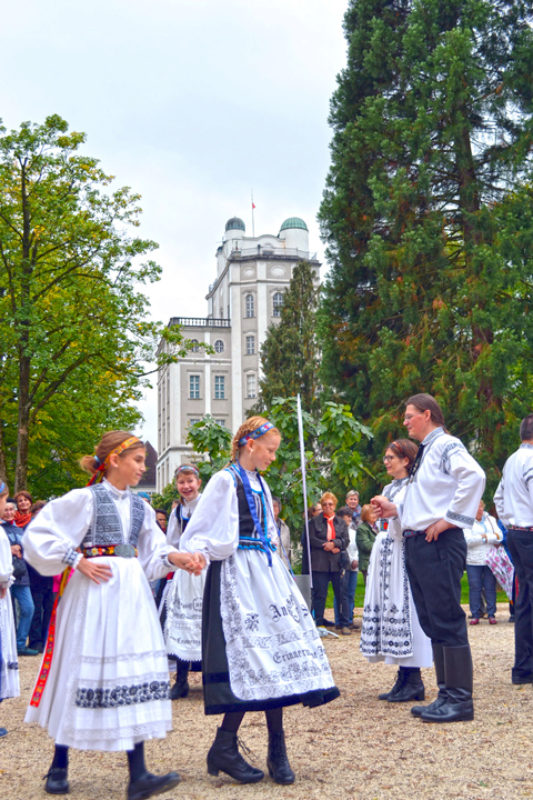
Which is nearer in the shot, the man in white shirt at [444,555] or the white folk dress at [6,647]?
the man in white shirt at [444,555]

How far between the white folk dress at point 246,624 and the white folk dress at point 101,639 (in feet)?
0.97

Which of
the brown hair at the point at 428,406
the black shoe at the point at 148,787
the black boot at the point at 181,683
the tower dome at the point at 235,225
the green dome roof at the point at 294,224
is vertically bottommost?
the black boot at the point at 181,683

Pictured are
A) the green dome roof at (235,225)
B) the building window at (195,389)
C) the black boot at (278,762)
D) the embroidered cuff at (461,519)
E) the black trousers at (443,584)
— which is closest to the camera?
the black boot at (278,762)

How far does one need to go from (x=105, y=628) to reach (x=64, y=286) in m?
19.3

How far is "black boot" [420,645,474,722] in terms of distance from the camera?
241 inches

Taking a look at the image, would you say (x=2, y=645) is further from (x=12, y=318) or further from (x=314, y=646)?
(x=12, y=318)

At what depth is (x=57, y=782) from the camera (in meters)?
4.70

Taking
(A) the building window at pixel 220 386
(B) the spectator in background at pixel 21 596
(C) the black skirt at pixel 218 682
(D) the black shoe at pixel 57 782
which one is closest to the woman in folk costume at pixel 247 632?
(C) the black skirt at pixel 218 682

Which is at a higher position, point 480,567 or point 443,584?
point 443,584

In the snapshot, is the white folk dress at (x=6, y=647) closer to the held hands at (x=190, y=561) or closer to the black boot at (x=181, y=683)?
the black boot at (x=181, y=683)

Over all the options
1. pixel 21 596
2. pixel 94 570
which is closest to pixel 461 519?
pixel 94 570

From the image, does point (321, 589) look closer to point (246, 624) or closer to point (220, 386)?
point (246, 624)

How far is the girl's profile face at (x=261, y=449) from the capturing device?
16.8 feet

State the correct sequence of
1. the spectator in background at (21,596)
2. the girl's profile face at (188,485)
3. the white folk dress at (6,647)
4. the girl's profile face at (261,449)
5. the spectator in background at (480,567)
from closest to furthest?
Answer: the girl's profile face at (261,449), the white folk dress at (6,647), the girl's profile face at (188,485), the spectator in background at (21,596), the spectator in background at (480,567)
